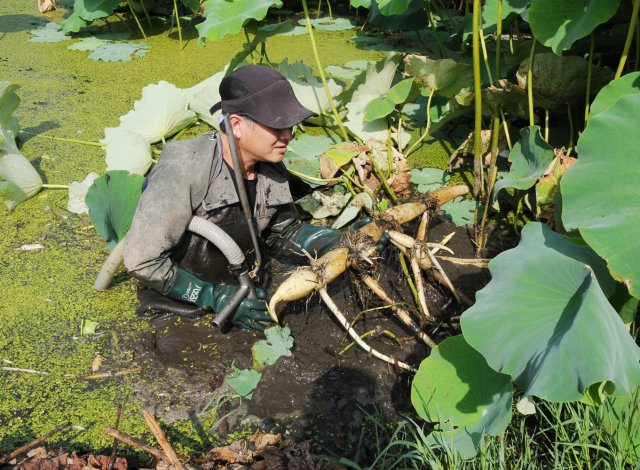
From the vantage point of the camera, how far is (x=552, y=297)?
1.79 meters

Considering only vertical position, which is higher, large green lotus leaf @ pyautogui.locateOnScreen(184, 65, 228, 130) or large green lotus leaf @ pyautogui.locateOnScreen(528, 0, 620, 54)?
large green lotus leaf @ pyautogui.locateOnScreen(528, 0, 620, 54)

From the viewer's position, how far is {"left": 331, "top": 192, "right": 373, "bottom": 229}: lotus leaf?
304 centimetres

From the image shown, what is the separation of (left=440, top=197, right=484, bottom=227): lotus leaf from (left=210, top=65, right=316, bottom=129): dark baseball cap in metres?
0.95

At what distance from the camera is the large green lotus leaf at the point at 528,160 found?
2.58m

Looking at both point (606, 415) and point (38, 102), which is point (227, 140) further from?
point (38, 102)

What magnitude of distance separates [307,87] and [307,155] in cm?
38

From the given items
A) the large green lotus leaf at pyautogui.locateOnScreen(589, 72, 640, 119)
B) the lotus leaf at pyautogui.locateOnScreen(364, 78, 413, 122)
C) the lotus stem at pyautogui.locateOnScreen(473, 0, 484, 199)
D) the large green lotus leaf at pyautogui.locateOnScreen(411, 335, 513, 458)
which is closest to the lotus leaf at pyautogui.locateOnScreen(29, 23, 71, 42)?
the lotus leaf at pyautogui.locateOnScreen(364, 78, 413, 122)

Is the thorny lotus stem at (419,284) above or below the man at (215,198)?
below

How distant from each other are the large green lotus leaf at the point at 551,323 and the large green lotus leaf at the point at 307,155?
1.38 m

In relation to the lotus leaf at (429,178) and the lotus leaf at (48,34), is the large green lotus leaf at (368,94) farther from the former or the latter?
the lotus leaf at (48,34)

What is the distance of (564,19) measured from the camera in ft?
8.43

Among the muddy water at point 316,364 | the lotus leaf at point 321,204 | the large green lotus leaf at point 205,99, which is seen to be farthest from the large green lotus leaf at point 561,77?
the large green lotus leaf at point 205,99

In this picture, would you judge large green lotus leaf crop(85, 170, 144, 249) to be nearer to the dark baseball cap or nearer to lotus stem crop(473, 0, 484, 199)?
the dark baseball cap

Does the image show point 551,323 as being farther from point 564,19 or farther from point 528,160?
point 564,19
